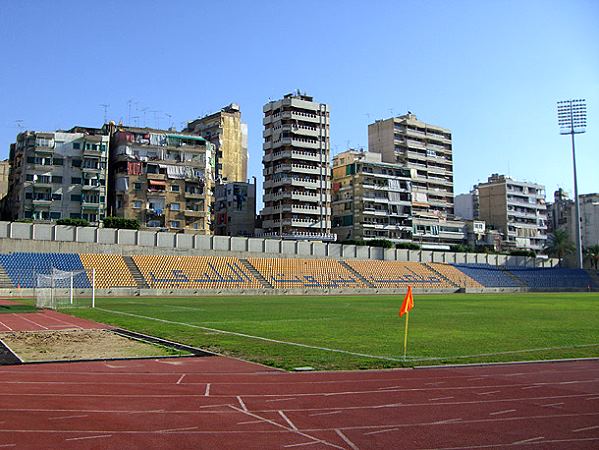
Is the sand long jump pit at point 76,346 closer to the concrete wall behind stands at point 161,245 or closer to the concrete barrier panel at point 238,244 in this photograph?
the concrete wall behind stands at point 161,245

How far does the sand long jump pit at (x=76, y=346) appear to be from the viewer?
1791 cm

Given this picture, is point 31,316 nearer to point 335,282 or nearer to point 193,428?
point 193,428

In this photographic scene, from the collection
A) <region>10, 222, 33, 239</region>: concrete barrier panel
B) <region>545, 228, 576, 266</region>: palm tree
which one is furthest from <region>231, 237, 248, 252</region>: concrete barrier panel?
<region>545, 228, 576, 266</region>: palm tree

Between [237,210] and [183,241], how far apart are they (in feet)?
130

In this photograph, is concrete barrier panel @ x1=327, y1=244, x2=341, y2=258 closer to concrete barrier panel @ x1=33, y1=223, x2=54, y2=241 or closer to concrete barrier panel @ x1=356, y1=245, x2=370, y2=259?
concrete barrier panel @ x1=356, y1=245, x2=370, y2=259

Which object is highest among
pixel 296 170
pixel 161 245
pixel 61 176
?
pixel 296 170

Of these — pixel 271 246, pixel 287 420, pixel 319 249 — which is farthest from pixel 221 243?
pixel 287 420

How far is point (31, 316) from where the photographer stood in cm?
3338

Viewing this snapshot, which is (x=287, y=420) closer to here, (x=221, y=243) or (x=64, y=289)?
(x=64, y=289)

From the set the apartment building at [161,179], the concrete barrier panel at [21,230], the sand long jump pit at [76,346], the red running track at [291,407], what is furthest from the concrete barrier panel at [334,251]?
the red running track at [291,407]

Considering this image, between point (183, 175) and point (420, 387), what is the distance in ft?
289

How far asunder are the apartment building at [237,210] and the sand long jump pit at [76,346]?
294ft

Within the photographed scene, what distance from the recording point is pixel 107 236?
70.3 meters

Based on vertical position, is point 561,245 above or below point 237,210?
below
